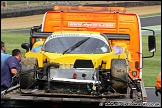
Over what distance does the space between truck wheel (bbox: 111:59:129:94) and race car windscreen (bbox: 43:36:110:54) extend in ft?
4.46

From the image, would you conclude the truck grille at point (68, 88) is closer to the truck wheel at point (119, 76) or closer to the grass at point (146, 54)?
the truck wheel at point (119, 76)

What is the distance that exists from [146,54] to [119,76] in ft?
51.7

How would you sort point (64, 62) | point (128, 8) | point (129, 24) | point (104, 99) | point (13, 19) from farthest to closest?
point (128, 8) → point (13, 19) → point (129, 24) → point (64, 62) → point (104, 99)

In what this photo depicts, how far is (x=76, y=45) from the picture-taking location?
44.0 feet

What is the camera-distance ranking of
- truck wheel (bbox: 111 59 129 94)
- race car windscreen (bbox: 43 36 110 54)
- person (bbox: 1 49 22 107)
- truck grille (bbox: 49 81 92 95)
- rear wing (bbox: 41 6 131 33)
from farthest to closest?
rear wing (bbox: 41 6 131 33) → race car windscreen (bbox: 43 36 110 54) → person (bbox: 1 49 22 107) → truck wheel (bbox: 111 59 129 94) → truck grille (bbox: 49 81 92 95)

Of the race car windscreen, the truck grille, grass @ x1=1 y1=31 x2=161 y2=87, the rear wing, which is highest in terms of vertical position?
the rear wing

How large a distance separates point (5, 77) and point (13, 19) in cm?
3226

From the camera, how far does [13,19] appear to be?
147 ft

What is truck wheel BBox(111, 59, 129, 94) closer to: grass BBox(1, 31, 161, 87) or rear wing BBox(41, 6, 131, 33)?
rear wing BBox(41, 6, 131, 33)

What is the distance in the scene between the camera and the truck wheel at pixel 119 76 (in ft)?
39.3

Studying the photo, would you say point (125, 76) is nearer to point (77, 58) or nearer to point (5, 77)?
point (77, 58)

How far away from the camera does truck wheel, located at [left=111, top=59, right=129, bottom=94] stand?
39.3 ft

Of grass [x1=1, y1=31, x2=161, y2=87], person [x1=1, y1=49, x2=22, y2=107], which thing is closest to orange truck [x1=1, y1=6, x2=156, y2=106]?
person [x1=1, y1=49, x2=22, y2=107]

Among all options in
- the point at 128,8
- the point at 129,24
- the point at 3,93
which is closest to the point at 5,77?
the point at 3,93
